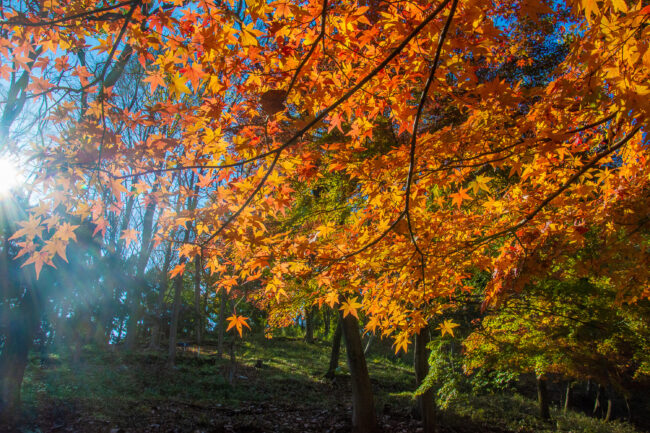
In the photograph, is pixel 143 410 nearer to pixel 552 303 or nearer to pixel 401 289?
pixel 401 289

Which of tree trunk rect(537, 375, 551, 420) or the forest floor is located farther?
tree trunk rect(537, 375, 551, 420)

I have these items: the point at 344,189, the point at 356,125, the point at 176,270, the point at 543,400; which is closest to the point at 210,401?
the point at 344,189

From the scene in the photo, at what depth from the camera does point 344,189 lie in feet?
17.3

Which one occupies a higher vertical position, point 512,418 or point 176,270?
point 176,270

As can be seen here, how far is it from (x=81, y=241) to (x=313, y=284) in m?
5.07

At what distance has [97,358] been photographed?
11109mm

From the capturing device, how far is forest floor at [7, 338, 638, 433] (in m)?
6.29

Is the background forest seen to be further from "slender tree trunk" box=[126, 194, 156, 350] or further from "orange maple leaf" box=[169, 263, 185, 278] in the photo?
"slender tree trunk" box=[126, 194, 156, 350]

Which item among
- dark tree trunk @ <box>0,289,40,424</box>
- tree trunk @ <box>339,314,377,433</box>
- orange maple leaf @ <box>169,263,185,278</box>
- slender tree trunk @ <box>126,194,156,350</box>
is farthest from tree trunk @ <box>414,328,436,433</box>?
slender tree trunk @ <box>126,194,156,350</box>

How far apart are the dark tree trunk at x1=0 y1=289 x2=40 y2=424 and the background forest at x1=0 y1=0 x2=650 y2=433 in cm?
5

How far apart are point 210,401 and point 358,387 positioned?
164 inches

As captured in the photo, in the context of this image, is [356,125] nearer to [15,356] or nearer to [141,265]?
[15,356]

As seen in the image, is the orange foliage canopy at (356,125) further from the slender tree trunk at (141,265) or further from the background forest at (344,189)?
the slender tree trunk at (141,265)

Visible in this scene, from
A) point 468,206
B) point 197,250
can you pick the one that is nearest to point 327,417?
point 468,206
